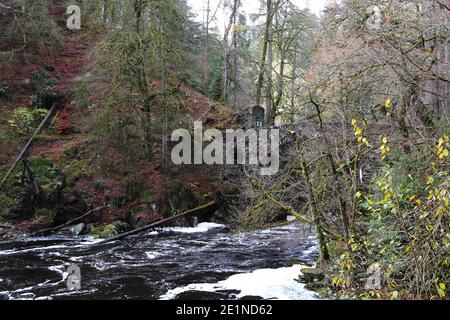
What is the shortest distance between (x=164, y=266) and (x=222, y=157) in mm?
9695

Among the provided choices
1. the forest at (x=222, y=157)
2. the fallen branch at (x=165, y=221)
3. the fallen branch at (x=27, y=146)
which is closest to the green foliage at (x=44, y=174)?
the forest at (x=222, y=157)

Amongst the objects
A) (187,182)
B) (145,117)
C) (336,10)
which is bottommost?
(187,182)

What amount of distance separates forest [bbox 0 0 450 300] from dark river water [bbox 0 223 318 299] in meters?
0.07

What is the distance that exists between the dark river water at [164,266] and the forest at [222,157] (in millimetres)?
73

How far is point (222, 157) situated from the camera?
64.8 ft

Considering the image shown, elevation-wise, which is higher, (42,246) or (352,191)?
(352,191)

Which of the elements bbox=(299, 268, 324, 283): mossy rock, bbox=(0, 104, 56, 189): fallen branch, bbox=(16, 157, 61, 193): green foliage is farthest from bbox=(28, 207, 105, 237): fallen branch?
bbox=(299, 268, 324, 283): mossy rock

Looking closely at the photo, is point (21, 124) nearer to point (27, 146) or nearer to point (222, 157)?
point (27, 146)

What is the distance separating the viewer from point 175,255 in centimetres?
1184

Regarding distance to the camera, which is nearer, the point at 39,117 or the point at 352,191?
the point at 352,191
